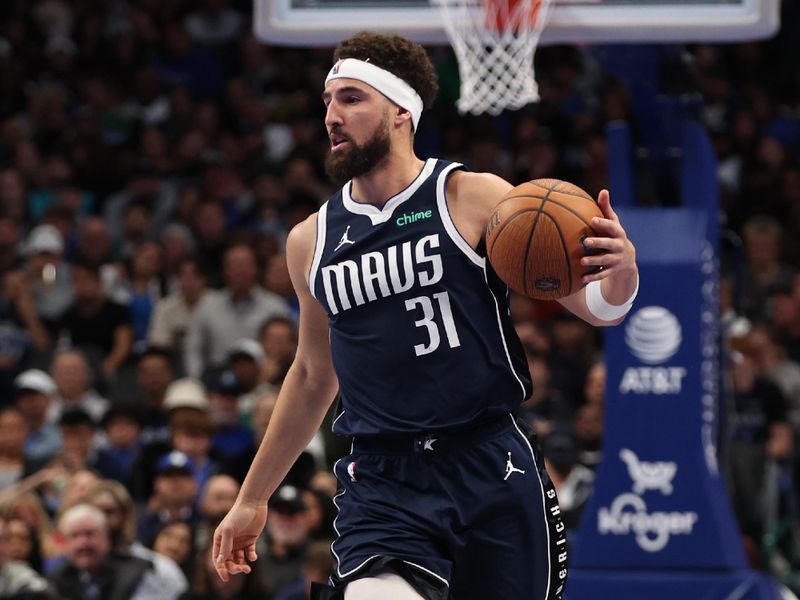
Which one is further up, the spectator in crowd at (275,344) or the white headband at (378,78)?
the white headband at (378,78)

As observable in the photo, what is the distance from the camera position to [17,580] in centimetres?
796

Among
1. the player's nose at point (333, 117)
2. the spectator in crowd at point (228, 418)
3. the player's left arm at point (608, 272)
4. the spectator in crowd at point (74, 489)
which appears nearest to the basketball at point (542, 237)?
the player's left arm at point (608, 272)

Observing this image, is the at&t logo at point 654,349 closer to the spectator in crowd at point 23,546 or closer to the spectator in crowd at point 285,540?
the spectator in crowd at point 285,540

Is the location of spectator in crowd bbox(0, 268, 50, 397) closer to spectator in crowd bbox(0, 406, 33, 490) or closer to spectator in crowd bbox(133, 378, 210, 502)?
spectator in crowd bbox(0, 406, 33, 490)

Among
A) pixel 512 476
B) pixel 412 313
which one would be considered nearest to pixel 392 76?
pixel 412 313

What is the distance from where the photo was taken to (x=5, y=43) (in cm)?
1652

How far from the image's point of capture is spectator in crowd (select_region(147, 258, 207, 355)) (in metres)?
11.6

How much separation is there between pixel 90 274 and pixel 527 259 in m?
8.26

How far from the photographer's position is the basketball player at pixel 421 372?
423 centimetres

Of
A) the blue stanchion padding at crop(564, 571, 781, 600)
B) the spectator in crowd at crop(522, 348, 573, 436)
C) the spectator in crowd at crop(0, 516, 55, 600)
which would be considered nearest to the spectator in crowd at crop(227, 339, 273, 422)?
the spectator in crowd at crop(522, 348, 573, 436)

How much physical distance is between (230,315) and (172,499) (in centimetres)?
279

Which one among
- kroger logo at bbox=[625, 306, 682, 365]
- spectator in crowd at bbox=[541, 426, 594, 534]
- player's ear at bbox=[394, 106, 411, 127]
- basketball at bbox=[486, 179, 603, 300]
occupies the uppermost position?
player's ear at bbox=[394, 106, 411, 127]

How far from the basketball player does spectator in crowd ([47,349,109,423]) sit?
6511mm

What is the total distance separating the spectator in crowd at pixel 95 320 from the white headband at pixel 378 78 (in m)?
7.46
